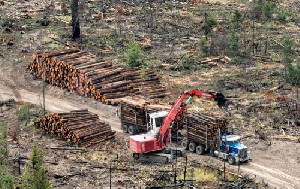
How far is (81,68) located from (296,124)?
57.8 feet

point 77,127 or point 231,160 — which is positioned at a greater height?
point 77,127

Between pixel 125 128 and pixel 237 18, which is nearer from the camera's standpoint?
pixel 125 128

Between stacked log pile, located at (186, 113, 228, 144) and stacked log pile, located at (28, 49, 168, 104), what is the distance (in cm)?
1060

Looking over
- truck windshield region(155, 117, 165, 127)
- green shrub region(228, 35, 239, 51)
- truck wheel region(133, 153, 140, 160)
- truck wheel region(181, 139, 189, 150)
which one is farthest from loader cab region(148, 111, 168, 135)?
green shrub region(228, 35, 239, 51)

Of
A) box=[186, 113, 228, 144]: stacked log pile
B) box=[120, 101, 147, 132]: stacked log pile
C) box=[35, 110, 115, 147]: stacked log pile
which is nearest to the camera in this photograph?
box=[186, 113, 228, 144]: stacked log pile

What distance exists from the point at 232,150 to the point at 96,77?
16.1m

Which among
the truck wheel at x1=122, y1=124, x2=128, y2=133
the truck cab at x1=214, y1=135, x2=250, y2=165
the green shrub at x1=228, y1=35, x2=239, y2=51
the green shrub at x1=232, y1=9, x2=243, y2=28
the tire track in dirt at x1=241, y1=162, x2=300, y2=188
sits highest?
the green shrub at x1=232, y1=9, x2=243, y2=28

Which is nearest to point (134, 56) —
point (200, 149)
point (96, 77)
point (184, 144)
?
point (96, 77)

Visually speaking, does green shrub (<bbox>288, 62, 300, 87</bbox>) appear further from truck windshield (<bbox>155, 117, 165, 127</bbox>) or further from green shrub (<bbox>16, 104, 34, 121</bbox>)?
green shrub (<bbox>16, 104, 34, 121</bbox>)

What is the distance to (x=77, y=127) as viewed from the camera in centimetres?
3806

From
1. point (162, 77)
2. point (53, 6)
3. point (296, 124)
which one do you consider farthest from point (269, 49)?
point (53, 6)

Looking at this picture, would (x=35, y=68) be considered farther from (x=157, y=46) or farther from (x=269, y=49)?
(x=269, y=49)

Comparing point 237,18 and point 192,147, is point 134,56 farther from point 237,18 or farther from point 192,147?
point 237,18

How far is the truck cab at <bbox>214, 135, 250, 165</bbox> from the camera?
3438 centimetres
